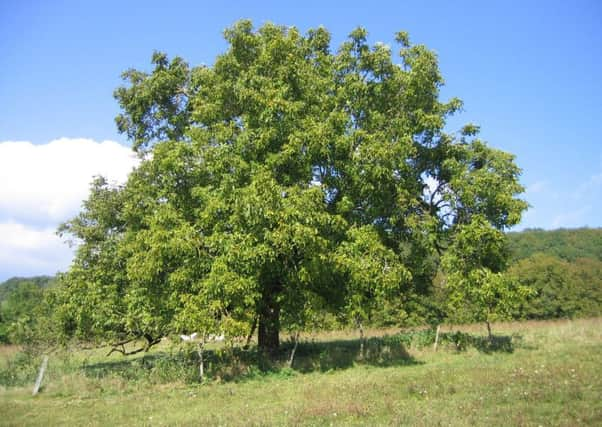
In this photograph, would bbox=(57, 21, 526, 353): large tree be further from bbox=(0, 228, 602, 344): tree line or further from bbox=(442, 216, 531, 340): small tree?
bbox=(0, 228, 602, 344): tree line

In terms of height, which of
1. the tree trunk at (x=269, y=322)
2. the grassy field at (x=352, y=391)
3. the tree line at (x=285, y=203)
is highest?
the tree line at (x=285, y=203)

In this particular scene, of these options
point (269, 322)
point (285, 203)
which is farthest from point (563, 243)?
point (285, 203)

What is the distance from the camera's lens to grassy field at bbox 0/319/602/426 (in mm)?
8312

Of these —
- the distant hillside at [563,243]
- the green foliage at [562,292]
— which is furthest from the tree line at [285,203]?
the distant hillside at [563,243]

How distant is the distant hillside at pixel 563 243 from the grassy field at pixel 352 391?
61407mm

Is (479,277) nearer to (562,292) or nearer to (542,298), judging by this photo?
(542,298)

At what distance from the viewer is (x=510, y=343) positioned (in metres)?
18.3

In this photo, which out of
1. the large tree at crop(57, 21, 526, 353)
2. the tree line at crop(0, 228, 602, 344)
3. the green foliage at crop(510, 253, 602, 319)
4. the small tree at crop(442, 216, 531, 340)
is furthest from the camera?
the green foliage at crop(510, 253, 602, 319)

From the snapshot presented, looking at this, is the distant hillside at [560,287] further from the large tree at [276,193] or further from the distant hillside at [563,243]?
the large tree at [276,193]

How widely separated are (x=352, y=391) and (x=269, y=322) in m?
6.65

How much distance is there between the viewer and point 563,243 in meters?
80.8

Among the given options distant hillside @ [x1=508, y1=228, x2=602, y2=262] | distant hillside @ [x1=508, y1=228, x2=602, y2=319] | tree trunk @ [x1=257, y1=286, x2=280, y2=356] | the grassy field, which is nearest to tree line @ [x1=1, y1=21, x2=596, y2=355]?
tree trunk @ [x1=257, y1=286, x2=280, y2=356]

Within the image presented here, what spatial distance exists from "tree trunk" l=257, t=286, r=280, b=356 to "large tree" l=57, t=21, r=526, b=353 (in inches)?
2.2

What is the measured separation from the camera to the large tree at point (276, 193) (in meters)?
13.3
